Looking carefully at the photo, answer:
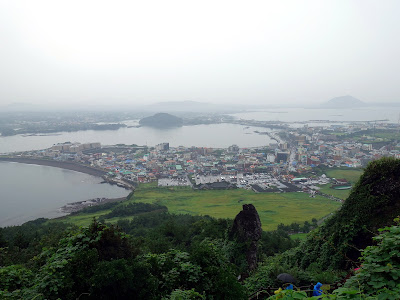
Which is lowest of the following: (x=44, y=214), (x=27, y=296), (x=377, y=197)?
(x=44, y=214)

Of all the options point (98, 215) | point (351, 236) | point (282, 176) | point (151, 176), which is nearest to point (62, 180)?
point (151, 176)

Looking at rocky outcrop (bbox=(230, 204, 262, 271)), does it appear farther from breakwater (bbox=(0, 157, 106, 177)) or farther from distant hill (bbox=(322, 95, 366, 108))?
distant hill (bbox=(322, 95, 366, 108))

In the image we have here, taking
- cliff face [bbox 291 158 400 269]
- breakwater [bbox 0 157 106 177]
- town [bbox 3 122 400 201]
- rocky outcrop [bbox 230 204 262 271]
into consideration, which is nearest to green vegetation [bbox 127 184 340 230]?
town [bbox 3 122 400 201]

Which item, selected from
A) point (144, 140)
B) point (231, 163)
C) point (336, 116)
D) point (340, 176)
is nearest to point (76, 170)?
point (231, 163)

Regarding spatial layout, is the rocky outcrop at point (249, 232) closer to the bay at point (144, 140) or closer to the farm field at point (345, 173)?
the farm field at point (345, 173)

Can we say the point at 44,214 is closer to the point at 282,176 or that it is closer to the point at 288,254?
the point at 288,254

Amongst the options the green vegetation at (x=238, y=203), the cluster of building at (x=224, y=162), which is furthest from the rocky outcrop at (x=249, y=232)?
the cluster of building at (x=224, y=162)
